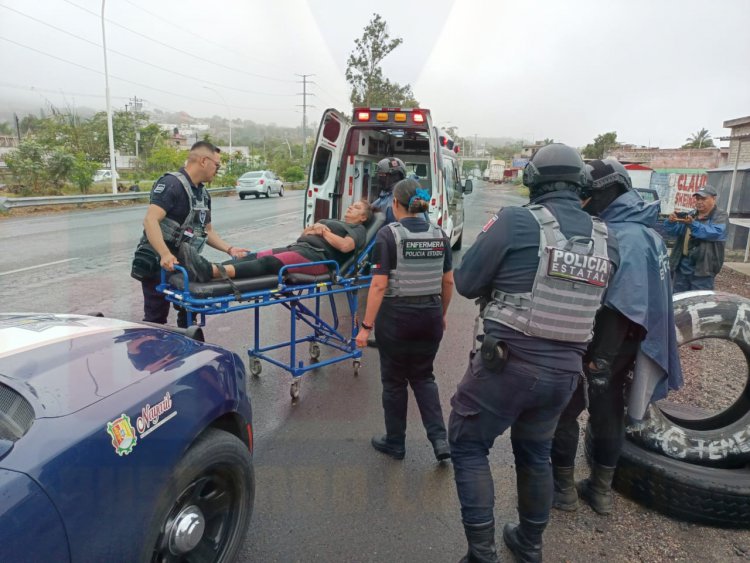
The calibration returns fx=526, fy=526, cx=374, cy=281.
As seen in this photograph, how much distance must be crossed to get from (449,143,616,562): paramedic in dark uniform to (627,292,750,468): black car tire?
1112mm

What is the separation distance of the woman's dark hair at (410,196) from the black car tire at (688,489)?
1.88 meters

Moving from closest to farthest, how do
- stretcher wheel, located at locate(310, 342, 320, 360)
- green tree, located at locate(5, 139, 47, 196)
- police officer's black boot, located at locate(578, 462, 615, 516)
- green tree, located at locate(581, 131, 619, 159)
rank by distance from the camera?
police officer's black boot, located at locate(578, 462, 615, 516)
stretcher wheel, located at locate(310, 342, 320, 360)
green tree, located at locate(5, 139, 47, 196)
green tree, located at locate(581, 131, 619, 159)

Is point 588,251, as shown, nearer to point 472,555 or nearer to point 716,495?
point 472,555

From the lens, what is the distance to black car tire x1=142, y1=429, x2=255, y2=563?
1841 millimetres

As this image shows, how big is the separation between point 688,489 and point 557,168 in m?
1.86

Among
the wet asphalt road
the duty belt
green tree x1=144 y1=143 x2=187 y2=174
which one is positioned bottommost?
the wet asphalt road

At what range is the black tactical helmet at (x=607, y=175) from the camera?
280 cm

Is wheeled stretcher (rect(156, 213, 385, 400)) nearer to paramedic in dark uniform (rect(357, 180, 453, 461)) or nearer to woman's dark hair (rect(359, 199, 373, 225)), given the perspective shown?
woman's dark hair (rect(359, 199, 373, 225))

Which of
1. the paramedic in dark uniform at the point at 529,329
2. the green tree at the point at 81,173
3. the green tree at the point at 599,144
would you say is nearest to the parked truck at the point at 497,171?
the green tree at the point at 599,144

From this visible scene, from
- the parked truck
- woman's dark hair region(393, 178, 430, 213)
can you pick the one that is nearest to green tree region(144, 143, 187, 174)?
woman's dark hair region(393, 178, 430, 213)

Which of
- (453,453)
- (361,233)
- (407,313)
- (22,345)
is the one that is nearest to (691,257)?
(361,233)

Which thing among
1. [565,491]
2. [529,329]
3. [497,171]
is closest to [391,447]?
[565,491]

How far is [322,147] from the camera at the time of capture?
7.72 metres

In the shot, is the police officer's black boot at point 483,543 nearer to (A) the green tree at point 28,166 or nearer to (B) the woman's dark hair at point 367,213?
(B) the woman's dark hair at point 367,213
